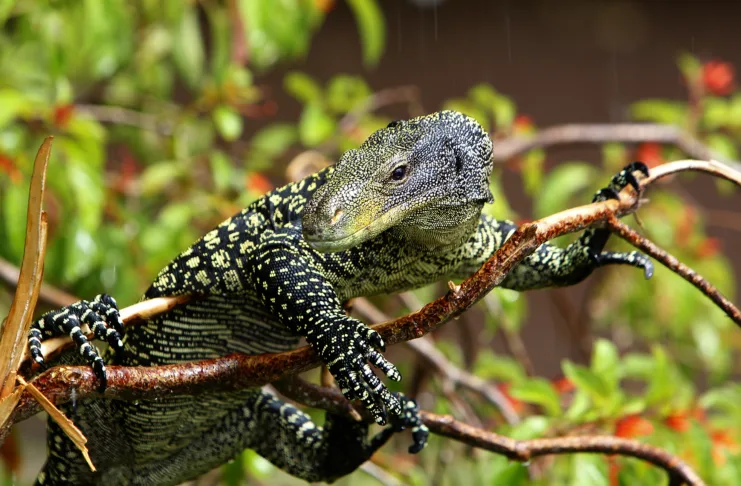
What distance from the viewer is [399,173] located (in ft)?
4.79

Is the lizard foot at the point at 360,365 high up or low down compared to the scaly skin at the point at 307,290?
down

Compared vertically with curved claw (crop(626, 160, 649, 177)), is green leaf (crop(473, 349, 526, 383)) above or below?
above

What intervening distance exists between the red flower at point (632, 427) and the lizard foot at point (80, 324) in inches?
63.9

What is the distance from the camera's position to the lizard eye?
4.75ft

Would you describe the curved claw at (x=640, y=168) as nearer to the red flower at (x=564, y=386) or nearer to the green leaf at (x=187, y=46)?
the red flower at (x=564, y=386)

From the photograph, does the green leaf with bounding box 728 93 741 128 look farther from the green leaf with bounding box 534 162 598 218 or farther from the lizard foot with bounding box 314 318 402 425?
the lizard foot with bounding box 314 318 402 425

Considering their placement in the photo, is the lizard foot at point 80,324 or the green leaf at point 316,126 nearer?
the lizard foot at point 80,324

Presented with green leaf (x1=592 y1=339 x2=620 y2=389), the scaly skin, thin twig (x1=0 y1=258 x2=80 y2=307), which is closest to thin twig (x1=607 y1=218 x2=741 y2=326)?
the scaly skin

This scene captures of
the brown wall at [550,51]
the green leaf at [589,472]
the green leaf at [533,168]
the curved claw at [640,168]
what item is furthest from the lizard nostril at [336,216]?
the brown wall at [550,51]

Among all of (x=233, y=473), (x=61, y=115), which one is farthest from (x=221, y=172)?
(x=233, y=473)

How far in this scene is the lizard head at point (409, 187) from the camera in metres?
1.33

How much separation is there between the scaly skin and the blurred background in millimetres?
592

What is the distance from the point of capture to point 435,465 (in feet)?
11.5

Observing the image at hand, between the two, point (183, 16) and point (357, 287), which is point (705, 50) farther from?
point (357, 287)
